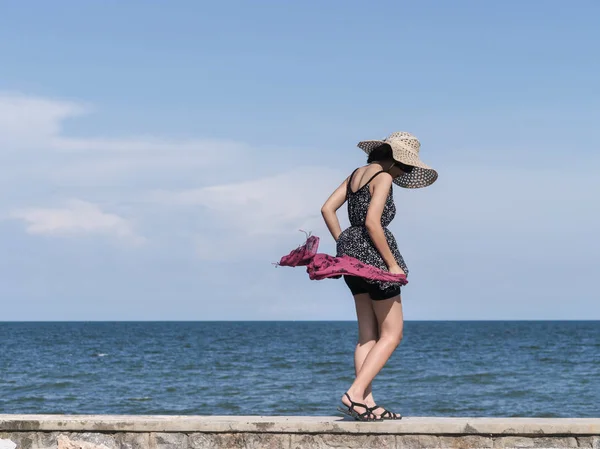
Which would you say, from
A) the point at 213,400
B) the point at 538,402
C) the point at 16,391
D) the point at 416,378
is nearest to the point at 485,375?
the point at 416,378

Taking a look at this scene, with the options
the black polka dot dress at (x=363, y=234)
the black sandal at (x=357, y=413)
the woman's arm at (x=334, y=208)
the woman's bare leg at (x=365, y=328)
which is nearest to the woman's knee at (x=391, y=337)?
the woman's bare leg at (x=365, y=328)

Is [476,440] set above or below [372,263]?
below

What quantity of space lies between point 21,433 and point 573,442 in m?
3.64

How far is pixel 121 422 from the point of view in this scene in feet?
20.6

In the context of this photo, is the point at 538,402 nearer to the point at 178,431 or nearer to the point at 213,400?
the point at 213,400

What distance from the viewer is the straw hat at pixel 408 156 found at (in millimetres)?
6055

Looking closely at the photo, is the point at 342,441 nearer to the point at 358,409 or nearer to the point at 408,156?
the point at 358,409

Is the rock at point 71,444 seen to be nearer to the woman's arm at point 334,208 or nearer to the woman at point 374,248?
the woman at point 374,248

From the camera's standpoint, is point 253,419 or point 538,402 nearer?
point 253,419

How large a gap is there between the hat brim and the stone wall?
1571 mm

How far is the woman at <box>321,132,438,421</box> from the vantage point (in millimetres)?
5996

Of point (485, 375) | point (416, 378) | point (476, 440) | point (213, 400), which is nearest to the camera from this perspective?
point (476, 440)

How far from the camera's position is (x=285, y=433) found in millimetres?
6109

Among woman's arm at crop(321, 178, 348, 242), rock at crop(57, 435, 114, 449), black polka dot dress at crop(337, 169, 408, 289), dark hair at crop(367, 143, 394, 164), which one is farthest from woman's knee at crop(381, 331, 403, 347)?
rock at crop(57, 435, 114, 449)
